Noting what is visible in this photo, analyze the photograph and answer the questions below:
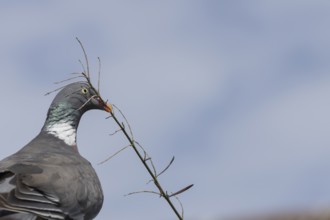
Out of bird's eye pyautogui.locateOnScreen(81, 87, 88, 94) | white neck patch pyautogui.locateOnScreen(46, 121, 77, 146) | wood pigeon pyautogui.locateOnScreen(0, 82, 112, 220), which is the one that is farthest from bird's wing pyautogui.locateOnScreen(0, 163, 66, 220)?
bird's eye pyautogui.locateOnScreen(81, 87, 88, 94)

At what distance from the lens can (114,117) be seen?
25.0 ft

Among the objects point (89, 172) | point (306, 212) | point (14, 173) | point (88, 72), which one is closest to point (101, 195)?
point (89, 172)

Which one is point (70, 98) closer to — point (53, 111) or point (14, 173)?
point (53, 111)

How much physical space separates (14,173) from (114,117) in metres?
2.56

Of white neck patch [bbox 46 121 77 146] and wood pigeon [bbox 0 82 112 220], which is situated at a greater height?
white neck patch [bbox 46 121 77 146]

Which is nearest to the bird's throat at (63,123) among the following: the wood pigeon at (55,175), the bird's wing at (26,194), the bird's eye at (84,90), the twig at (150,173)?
the wood pigeon at (55,175)

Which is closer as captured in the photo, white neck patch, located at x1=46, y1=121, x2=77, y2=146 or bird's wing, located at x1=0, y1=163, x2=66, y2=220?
bird's wing, located at x1=0, y1=163, x2=66, y2=220

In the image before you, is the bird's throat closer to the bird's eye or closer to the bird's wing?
the bird's eye

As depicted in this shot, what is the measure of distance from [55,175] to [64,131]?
1.56 m

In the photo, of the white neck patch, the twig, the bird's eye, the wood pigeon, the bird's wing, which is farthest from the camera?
the bird's eye

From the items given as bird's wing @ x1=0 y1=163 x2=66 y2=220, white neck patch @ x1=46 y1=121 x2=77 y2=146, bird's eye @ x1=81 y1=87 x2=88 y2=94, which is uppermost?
bird's eye @ x1=81 y1=87 x2=88 y2=94

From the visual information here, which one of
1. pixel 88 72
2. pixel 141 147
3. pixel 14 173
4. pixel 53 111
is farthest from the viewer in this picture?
pixel 53 111

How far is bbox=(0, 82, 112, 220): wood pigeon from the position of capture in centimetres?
970

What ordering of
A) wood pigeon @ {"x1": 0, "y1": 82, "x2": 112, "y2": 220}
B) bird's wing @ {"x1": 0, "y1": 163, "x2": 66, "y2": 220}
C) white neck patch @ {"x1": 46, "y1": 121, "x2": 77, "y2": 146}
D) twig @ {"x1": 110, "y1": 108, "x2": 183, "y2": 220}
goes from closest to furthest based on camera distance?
twig @ {"x1": 110, "y1": 108, "x2": 183, "y2": 220} < bird's wing @ {"x1": 0, "y1": 163, "x2": 66, "y2": 220} < wood pigeon @ {"x1": 0, "y1": 82, "x2": 112, "y2": 220} < white neck patch @ {"x1": 46, "y1": 121, "x2": 77, "y2": 146}
